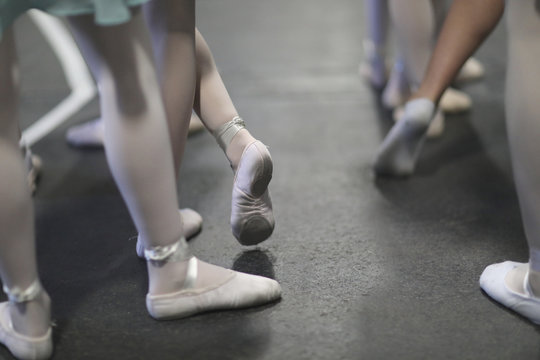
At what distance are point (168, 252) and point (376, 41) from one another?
53.6 inches

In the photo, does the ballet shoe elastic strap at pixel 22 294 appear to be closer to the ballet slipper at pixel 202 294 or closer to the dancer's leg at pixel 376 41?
the ballet slipper at pixel 202 294

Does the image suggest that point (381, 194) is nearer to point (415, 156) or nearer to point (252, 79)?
point (415, 156)

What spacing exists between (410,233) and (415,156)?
30 centimetres

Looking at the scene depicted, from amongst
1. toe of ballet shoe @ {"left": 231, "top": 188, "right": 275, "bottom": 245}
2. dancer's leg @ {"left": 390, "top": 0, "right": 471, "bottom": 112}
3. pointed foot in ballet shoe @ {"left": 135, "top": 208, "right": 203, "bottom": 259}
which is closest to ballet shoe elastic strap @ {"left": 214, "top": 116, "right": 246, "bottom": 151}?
toe of ballet shoe @ {"left": 231, "top": 188, "right": 275, "bottom": 245}

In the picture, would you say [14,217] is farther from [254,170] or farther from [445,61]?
[445,61]

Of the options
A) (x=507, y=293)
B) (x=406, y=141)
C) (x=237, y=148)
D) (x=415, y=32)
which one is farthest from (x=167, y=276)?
(x=415, y=32)

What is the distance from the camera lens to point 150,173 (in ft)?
3.24

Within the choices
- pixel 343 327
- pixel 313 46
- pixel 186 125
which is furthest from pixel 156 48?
pixel 313 46

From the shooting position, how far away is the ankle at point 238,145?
124 cm

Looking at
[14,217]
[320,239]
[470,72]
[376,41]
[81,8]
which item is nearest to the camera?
[81,8]

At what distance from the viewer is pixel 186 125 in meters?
1.18

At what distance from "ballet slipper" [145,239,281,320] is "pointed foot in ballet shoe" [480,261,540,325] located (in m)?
0.38

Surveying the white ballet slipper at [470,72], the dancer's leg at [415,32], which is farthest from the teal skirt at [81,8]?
the white ballet slipper at [470,72]

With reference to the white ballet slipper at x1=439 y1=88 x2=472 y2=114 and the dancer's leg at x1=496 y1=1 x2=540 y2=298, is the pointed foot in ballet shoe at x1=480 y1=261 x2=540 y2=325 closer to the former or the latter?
the dancer's leg at x1=496 y1=1 x2=540 y2=298
